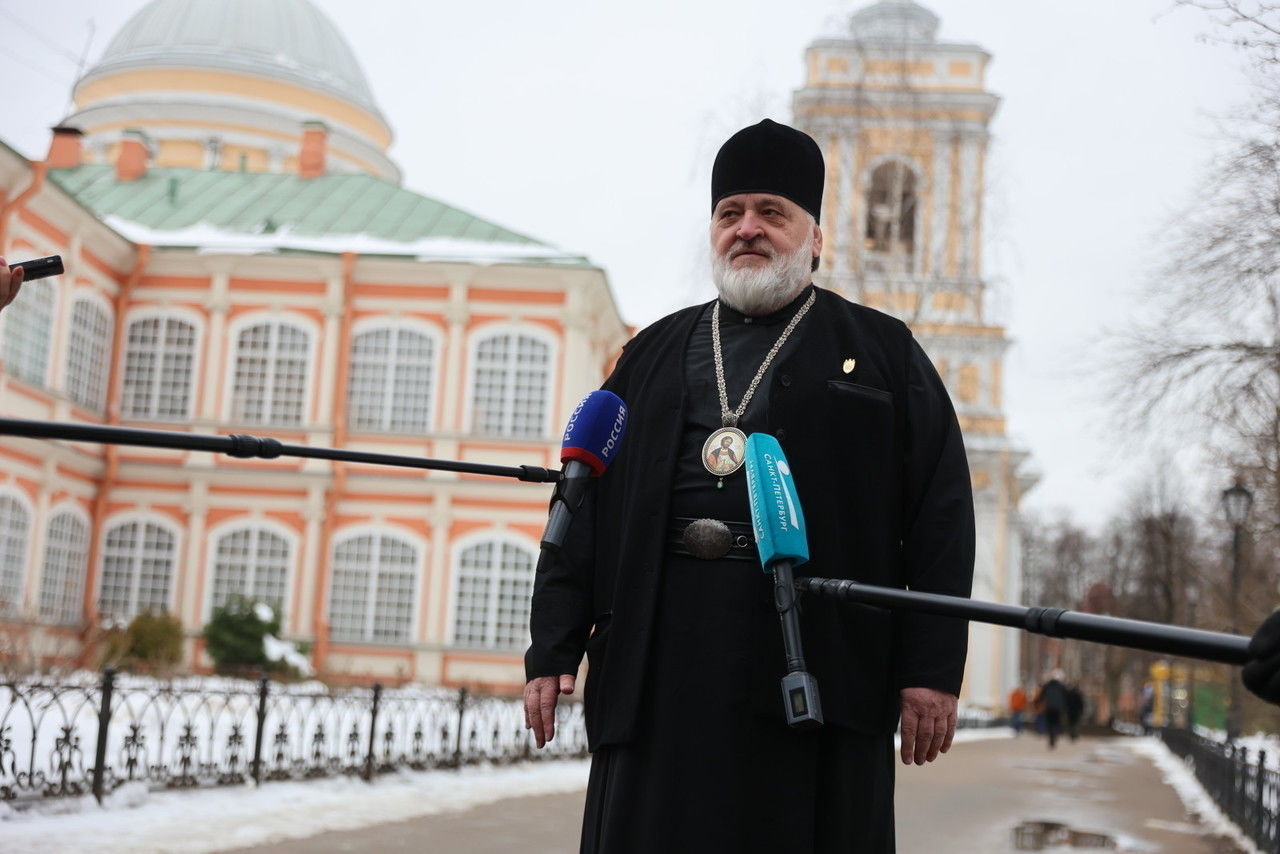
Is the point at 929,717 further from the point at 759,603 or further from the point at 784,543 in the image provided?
the point at 784,543

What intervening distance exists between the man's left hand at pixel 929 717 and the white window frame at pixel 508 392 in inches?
1014

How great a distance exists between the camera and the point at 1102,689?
277ft

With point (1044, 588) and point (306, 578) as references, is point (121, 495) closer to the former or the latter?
point (306, 578)

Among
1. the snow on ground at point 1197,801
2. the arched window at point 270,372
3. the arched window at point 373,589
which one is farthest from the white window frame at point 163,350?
the snow on ground at point 1197,801

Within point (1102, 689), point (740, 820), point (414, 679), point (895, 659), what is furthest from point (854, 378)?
point (1102, 689)

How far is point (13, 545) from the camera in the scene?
25594 mm

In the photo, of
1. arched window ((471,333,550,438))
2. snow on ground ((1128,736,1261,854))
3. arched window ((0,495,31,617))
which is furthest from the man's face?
arched window ((471,333,550,438))

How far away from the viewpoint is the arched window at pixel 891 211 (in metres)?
25.4

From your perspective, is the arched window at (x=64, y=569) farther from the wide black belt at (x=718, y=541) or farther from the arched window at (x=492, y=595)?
the wide black belt at (x=718, y=541)

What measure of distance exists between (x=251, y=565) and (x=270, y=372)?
3.99 meters

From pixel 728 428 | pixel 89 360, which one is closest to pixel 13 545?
pixel 89 360

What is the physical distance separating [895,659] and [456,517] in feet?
85.7

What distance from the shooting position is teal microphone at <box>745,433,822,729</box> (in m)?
3.28

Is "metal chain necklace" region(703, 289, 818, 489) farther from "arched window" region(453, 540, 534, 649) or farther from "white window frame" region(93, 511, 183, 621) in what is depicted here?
"white window frame" region(93, 511, 183, 621)
